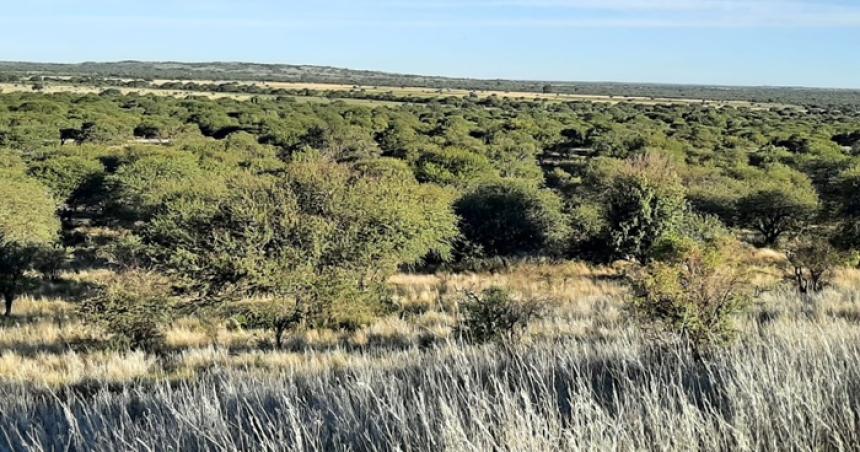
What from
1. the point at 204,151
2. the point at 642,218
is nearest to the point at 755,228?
the point at 642,218

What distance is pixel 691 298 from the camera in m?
8.89

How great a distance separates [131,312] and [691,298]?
9.52 meters

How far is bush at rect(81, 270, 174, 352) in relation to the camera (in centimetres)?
1298

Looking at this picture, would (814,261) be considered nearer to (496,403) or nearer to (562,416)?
(562,416)

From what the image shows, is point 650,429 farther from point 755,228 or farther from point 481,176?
point 481,176

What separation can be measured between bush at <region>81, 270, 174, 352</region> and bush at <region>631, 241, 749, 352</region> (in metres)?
8.31

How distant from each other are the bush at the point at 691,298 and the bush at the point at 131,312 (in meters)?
8.31

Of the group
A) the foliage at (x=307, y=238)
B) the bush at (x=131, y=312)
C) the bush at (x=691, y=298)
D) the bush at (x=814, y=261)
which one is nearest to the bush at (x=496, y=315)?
the bush at (x=691, y=298)

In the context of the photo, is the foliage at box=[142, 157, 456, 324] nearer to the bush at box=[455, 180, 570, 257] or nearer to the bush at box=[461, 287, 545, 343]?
the bush at box=[455, 180, 570, 257]

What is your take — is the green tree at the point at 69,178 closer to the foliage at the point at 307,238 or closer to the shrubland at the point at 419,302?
the shrubland at the point at 419,302

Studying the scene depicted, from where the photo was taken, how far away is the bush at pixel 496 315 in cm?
1148

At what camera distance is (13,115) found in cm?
6009

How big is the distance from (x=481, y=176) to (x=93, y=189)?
60.4 feet

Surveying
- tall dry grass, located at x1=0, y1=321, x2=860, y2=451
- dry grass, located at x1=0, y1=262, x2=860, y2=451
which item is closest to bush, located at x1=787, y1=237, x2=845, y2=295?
dry grass, located at x1=0, y1=262, x2=860, y2=451
